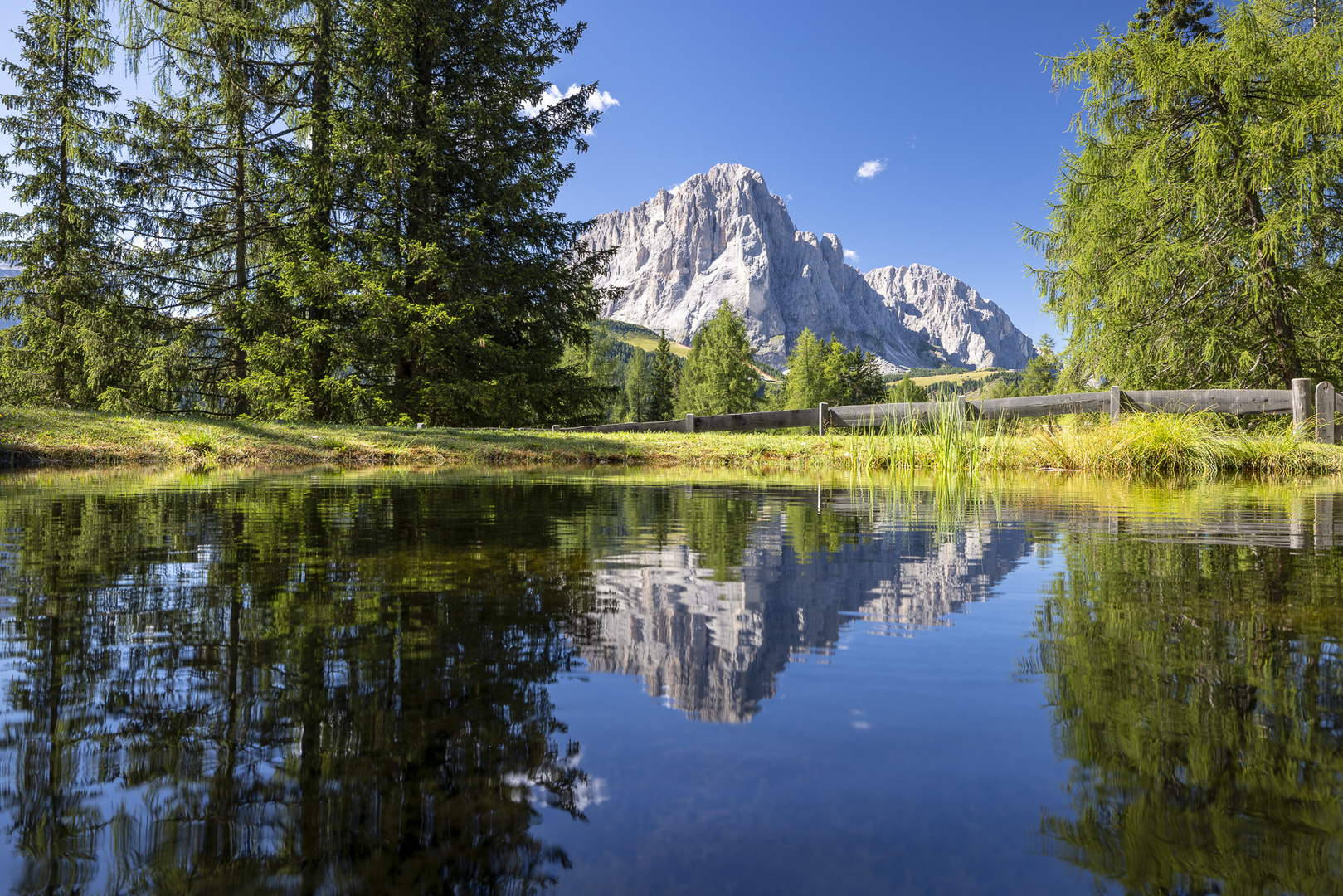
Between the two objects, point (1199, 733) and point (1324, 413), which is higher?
point (1324, 413)

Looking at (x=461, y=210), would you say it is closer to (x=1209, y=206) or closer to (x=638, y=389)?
(x=1209, y=206)

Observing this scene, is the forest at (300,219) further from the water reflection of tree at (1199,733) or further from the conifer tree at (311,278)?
the water reflection of tree at (1199,733)

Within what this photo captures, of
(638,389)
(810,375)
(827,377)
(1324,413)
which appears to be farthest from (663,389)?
(1324,413)

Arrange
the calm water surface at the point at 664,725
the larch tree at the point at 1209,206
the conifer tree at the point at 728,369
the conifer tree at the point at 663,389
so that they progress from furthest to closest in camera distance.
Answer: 1. the conifer tree at the point at 663,389
2. the conifer tree at the point at 728,369
3. the larch tree at the point at 1209,206
4. the calm water surface at the point at 664,725

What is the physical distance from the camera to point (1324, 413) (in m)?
10.2

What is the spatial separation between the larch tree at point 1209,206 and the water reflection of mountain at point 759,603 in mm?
14267

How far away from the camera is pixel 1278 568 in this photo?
92.7 inches

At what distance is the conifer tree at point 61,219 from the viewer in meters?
16.1

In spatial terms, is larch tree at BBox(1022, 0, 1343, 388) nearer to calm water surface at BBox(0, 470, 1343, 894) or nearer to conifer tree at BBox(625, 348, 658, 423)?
calm water surface at BBox(0, 470, 1343, 894)

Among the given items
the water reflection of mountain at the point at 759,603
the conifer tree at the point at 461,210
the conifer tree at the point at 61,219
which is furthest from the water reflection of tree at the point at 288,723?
the conifer tree at the point at 61,219

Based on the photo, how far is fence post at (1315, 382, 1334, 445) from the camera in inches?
395

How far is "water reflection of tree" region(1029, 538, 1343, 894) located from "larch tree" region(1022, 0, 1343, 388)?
1502 cm

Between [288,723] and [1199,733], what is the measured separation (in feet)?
4.33

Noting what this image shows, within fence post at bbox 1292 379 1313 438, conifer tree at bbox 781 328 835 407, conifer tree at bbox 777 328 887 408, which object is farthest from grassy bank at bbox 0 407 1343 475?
conifer tree at bbox 781 328 835 407
